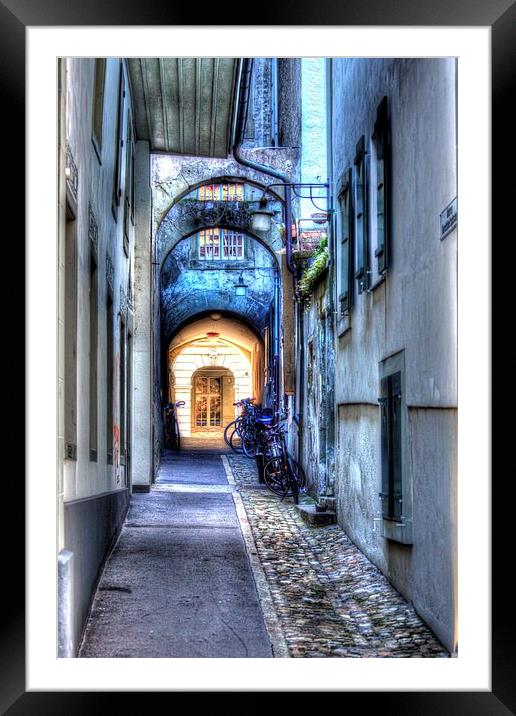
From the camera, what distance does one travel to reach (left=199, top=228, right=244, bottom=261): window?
99.1 ft

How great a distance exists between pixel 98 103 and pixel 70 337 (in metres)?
2.97

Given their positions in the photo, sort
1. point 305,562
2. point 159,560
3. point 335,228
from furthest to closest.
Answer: point 335,228, point 305,562, point 159,560

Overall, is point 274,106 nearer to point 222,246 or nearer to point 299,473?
point 222,246

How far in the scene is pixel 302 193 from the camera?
1838 cm

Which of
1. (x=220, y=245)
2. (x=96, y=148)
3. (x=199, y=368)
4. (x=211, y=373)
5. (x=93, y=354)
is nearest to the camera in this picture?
(x=93, y=354)

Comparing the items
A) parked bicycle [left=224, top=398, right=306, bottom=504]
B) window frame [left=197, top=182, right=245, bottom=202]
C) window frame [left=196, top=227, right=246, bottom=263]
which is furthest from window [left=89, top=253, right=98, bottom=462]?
window frame [left=196, top=227, right=246, bottom=263]

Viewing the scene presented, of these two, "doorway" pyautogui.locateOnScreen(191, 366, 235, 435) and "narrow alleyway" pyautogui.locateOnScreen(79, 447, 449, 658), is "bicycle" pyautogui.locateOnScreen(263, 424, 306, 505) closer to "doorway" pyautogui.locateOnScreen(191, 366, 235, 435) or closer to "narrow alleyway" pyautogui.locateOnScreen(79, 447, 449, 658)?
"narrow alleyway" pyautogui.locateOnScreen(79, 447, 449, 658)

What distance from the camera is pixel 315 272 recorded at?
49.4 ft

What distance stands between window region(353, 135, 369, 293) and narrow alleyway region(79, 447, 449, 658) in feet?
9.14

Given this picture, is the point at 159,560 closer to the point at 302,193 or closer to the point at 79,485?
the point at 79,485
